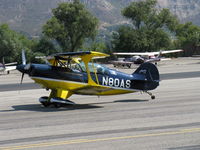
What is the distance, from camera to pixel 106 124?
12344 millimetres

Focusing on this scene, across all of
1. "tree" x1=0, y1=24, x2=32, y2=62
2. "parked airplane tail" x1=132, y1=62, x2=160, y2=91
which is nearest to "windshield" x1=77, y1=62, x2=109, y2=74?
"parked airplane tail" x1=132, y1=62, x2=160, y2=91

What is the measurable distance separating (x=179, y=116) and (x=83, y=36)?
6914cm

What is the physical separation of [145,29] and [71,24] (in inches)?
633

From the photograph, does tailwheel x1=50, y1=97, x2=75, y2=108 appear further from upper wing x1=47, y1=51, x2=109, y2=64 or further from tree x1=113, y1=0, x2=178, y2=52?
tree x1=113, y1=0, x2=178, y2=52

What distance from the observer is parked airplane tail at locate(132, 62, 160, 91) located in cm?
1802

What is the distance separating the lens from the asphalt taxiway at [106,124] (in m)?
9.83

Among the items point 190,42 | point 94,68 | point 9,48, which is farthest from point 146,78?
point 190,42

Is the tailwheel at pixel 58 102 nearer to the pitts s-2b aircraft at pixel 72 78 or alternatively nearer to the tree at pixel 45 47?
the pitts s-2b aircraft at pixel 72 78

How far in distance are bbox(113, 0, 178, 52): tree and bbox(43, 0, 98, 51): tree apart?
7.62m

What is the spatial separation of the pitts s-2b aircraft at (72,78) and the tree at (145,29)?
66.4 meters

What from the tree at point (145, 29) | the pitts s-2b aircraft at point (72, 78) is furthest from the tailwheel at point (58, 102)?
the tree at point (145, 29)

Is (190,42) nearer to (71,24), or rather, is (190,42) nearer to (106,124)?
(71,24)

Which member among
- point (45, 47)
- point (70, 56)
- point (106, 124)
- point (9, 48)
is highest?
point (70, 56)

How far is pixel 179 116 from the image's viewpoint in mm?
13297
